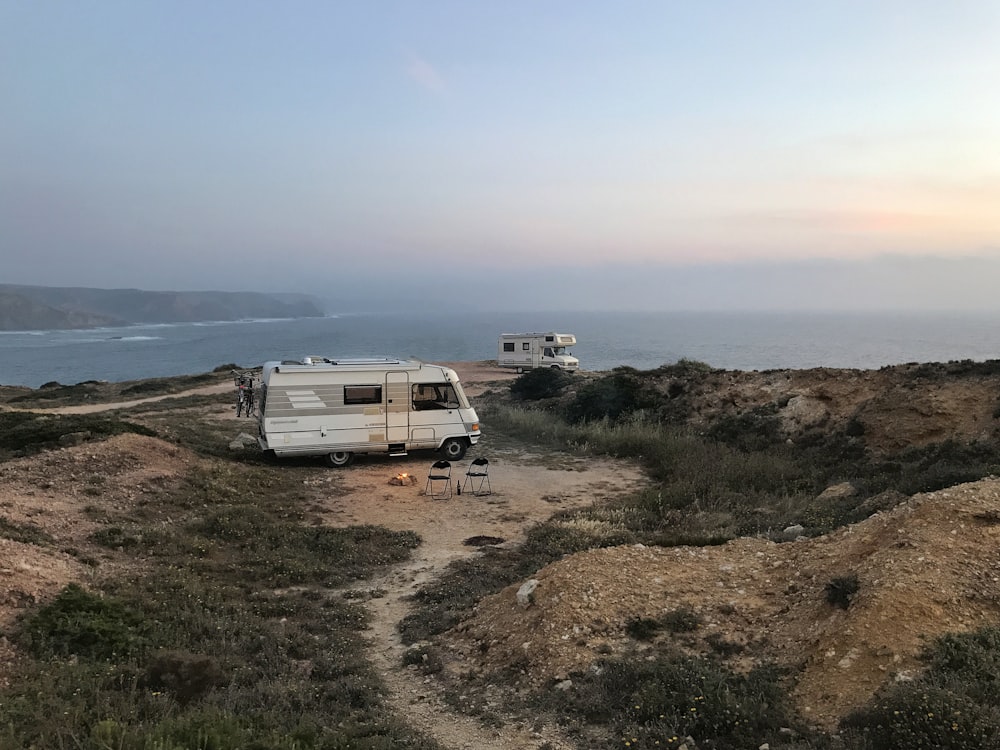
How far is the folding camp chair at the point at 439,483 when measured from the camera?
14.1 m

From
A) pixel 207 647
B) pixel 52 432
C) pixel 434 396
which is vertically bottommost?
pixel 207 647

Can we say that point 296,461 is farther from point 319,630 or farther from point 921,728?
point 921,728

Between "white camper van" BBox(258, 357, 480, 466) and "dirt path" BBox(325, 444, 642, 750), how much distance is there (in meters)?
0.76

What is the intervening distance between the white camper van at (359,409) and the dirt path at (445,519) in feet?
2.49

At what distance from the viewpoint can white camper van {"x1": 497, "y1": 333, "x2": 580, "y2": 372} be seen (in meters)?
42.9

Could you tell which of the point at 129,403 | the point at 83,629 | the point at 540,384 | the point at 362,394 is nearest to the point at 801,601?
the point at 83,629

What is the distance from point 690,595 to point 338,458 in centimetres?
1172

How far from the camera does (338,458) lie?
16.5 m

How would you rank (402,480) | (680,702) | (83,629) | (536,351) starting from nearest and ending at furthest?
1. (680,702)
2. (83,629)
3. (402,480)
4. (536,351)

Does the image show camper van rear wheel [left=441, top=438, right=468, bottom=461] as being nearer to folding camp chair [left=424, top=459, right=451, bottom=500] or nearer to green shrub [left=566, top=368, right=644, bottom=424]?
folding camp chair [left=424, top=459, right=451, bottom=500]

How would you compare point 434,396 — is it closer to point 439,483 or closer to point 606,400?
point 439,483

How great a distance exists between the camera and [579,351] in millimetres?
91125

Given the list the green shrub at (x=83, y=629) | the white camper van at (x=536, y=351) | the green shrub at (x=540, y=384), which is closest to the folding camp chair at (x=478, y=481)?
the green shrub at (x=83, y=629)

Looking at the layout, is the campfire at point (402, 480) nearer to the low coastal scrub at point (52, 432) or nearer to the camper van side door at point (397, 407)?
the camper van side door at point (397, 407)
